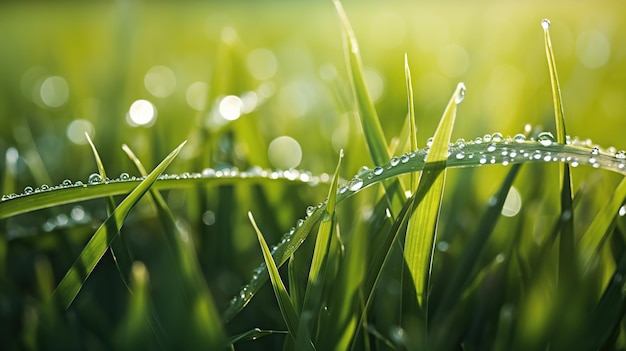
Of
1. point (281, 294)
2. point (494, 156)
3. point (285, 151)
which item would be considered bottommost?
point (281, 294)

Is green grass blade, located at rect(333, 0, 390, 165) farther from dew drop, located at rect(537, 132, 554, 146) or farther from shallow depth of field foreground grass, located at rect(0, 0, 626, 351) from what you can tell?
dew drop, located at rect(537, 132, 554, 146)

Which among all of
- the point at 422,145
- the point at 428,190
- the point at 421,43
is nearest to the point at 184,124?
the point at 422,145

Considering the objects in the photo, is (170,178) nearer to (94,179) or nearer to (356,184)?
(94,179)

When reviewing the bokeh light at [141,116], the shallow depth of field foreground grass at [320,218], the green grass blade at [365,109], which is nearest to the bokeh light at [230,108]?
the shallow depth of field foreground grass at [320,218]

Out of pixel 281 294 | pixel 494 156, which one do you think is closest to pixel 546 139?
pixel 494 156

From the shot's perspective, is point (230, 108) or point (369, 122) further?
point (230, 108)

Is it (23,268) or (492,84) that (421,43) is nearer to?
(492,84)

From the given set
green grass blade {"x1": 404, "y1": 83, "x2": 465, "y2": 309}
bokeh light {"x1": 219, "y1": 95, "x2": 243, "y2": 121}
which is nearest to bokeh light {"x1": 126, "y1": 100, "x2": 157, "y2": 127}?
bokeh light {"x1": 219, "y1": 95, "x2": 243, "y2": 121}
